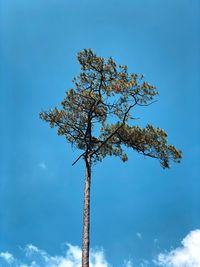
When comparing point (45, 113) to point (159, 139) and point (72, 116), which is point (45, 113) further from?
point (159, 139)

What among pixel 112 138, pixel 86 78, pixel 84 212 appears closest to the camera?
pixel 84 212

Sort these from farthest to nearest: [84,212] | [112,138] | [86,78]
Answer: [112,138]
[86,78]
[84,212]

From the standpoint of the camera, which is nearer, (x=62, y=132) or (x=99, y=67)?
(x=99, y=67)

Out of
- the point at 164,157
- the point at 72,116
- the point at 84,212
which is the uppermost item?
the point at 164,157

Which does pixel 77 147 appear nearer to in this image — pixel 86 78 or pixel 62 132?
pixel 62 132

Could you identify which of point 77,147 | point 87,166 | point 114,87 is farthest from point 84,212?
point 114,87

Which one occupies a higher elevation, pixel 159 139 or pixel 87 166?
pixel 159 139

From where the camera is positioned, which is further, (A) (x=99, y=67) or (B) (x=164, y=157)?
(B) (x=164, y=157)

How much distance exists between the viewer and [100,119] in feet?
48.6

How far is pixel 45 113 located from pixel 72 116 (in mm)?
911

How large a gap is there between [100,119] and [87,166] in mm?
1653

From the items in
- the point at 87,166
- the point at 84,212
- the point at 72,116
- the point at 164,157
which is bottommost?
the point at 84,212

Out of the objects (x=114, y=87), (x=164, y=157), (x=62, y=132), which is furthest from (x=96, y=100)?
(x=164, y=157)

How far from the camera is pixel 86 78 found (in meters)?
14.2
